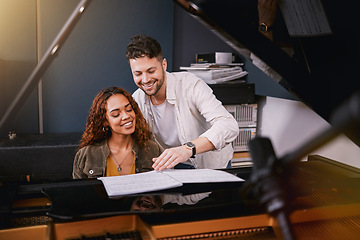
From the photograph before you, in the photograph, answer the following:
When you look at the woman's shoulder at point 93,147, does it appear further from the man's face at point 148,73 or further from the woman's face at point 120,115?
the man's face at point 148,73

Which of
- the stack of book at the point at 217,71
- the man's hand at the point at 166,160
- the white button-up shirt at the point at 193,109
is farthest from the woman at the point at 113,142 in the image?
the stack of book at the point at 217,71

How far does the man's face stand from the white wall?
2.17ft

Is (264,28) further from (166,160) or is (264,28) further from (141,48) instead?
(141,48)

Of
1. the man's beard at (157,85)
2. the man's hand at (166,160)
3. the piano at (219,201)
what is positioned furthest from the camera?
the man's beard at (157,85)

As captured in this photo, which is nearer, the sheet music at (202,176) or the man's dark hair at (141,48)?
the sheet music at (202,176)

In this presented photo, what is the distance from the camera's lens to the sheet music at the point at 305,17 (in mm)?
934

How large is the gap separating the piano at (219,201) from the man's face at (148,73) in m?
0.85

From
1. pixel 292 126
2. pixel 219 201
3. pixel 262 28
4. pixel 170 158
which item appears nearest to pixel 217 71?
pixel 292 126

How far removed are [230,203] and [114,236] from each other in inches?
13.0

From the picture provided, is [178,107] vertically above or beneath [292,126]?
above

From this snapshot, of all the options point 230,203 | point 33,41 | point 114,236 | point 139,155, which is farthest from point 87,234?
point 33,41

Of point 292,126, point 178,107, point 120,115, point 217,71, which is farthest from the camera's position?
point 217,71

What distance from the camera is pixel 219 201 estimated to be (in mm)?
999

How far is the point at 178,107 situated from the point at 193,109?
0.34 ft
